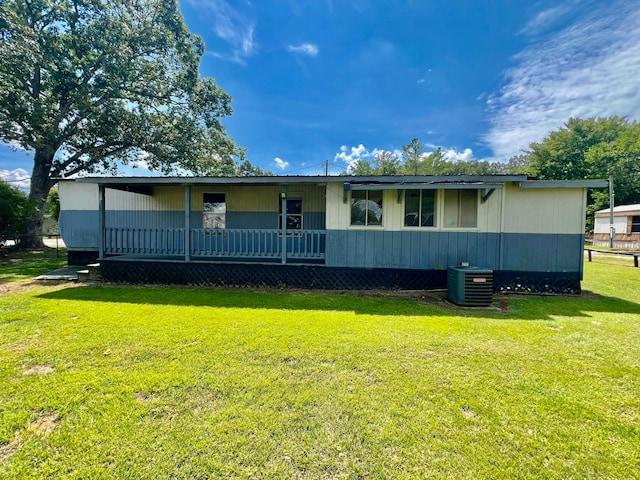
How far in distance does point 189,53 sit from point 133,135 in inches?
260

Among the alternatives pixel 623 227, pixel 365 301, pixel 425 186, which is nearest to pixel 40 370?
pixel 365 301

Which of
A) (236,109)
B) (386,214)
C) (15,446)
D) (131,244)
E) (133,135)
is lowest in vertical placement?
(15,446)

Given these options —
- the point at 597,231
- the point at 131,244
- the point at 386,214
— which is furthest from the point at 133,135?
the point at 597,231

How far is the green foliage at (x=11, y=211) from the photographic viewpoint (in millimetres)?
12125

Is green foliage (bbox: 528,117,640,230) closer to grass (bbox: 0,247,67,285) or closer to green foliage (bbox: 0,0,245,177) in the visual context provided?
green foliage (bbox: 0,0,245,177)

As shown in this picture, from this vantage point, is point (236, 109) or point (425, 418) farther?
point (236, 109)

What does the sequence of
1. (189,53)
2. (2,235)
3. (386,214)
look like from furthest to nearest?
1. (189,53)
2. (2,235)
3. (386,214)

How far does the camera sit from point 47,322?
4.53 metres

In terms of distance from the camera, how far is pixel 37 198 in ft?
48.1

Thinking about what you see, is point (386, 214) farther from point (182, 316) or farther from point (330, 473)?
point (330, 473)

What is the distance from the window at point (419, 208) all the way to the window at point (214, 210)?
6032mm

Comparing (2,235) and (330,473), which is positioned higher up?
(2,235)

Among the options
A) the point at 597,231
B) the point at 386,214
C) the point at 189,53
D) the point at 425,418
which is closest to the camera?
the point at 425,418

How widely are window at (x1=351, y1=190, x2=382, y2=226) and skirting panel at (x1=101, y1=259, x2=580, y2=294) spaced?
4.32 feet
